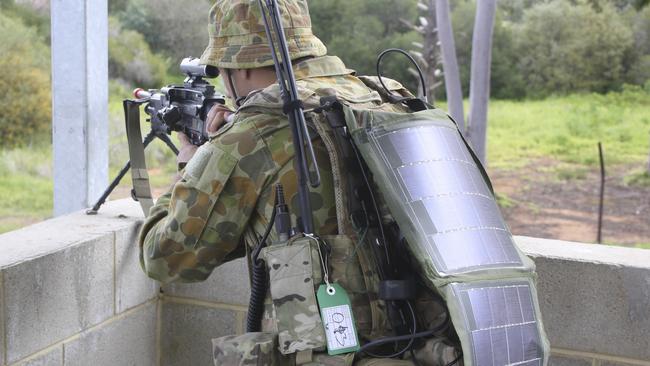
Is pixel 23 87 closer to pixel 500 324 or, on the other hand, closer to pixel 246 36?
pixel 246 36

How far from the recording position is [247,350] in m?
1.96

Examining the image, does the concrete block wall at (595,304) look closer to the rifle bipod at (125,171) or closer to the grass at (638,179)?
the rifle bipod at (125,171)

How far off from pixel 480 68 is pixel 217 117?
7.35 m

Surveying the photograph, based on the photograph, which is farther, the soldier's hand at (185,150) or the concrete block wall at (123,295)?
the concrete block wall at (123,295)

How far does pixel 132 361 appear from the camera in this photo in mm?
3225

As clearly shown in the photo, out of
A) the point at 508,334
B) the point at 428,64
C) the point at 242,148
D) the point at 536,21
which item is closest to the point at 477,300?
the point at 508,334

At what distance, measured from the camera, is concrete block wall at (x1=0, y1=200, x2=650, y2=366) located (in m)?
2.59

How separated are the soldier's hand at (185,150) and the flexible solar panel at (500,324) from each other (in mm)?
915

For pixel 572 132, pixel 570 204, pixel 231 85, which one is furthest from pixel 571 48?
pixel 231 85

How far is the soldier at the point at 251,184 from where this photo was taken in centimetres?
197

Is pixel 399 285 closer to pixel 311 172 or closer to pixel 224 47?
pixel 311 172

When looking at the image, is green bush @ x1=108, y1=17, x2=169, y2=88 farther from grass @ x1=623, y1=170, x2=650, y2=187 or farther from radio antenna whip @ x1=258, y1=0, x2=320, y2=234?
radio antenna whip @ x1=258, y1=0, x2=320, y2=234

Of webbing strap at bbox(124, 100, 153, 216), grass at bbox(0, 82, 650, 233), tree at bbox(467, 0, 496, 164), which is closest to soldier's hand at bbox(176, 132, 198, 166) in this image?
webbing strap at bbox(124, 100, 153, 216)

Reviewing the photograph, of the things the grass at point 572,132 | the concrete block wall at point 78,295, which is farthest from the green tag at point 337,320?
the grass at point 572,132
